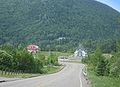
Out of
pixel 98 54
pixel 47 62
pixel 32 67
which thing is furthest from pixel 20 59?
pixel 47 62

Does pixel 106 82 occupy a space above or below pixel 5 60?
below

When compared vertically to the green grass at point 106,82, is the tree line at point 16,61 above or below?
above

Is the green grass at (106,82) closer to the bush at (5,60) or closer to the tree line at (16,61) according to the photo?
the bush at (5,60)

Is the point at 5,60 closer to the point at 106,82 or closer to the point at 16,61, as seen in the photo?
the point at 16,61

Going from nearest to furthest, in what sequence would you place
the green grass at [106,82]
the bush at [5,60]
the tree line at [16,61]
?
the green grass at [106,82], the bush at [5,60], the tree line at [16,61]

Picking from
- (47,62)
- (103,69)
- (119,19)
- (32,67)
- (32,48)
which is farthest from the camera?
(32,48)

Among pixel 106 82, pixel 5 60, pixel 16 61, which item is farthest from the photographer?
pixel 16 61

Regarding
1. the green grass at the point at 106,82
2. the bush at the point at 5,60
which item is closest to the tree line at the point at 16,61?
the bush at the point at 5,60

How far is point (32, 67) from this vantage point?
79062 millimetres

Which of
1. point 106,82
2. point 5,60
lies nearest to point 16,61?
point 5,60

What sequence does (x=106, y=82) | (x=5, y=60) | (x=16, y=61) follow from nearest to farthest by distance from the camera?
(x=106, y=82)
(x=5, y=60)
(x=16, y=61)

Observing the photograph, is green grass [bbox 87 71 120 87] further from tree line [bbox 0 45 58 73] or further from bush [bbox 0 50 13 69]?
tree line [bbox 0 45 58 73]

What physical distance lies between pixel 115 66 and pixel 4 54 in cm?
3164

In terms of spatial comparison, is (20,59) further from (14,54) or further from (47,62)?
(47,62)
